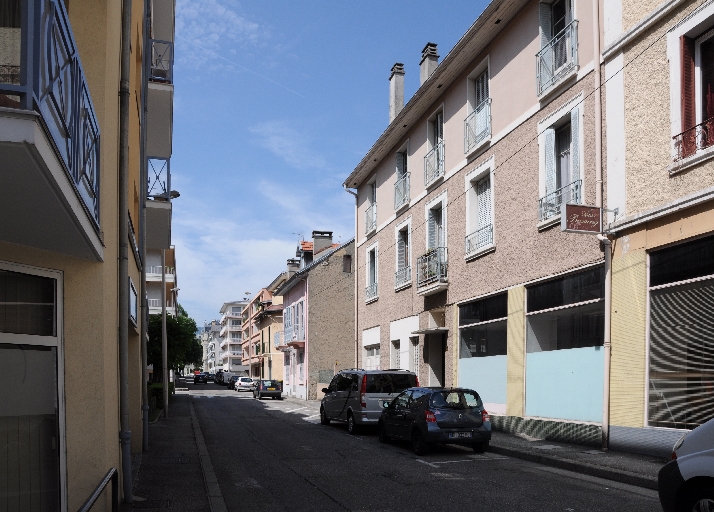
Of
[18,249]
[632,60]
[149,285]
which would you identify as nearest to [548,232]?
[632,60]

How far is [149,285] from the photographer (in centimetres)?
5131

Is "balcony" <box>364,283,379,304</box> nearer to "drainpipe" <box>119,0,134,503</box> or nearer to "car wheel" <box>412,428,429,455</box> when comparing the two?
"car wheel" <box>412,428,429,455</box>

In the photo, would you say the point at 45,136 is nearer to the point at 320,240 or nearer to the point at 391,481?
the point at 391,481

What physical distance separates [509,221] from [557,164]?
2104mm

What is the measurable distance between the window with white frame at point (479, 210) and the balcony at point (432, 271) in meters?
1.49

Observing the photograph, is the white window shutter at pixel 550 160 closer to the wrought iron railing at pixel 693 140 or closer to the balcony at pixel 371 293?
the wrought iron railing at pixel 693 140

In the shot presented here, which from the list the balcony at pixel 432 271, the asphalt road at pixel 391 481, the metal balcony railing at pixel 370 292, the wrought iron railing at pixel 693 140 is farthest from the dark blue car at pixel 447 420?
the metal balcony railing at pixel 370 292

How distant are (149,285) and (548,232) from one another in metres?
40.7

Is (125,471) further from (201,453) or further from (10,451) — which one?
(201,453)

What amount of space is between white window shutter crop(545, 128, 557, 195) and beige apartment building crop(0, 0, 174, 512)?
1033 centimetres

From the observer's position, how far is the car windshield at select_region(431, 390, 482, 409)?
13.9 m

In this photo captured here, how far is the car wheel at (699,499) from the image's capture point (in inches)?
230

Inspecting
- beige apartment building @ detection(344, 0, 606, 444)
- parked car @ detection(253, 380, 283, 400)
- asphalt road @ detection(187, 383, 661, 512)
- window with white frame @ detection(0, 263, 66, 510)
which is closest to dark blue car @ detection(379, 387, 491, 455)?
asphalt road @ detection(187, 383, 661, 512)

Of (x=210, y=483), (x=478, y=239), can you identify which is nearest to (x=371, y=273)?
(x=478, y=239)
